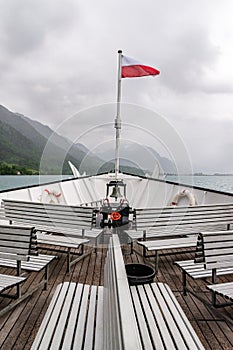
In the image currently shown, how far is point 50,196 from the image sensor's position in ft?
20.6

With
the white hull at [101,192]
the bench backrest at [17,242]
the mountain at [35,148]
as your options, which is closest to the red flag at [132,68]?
the mountain at [35,148]

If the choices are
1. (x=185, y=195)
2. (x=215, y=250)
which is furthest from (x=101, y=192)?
(x=215, y=250)

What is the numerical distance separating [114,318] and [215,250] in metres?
1.41

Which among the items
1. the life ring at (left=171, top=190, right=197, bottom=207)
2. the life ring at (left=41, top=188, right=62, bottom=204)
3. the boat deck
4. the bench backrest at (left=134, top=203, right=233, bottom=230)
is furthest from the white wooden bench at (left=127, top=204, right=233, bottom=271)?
the life ring at (left=41, top=188, right=62, bottom=204)

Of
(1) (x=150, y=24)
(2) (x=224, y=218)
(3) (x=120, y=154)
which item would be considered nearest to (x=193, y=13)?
(1) (x=150, y=24)

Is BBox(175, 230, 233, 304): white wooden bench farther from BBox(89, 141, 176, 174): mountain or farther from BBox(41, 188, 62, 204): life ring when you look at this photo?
BBox(41, 188, 62, 204): life ring

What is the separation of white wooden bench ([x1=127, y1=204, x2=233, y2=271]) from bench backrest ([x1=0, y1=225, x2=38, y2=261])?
150cm

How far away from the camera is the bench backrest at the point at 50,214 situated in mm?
3646

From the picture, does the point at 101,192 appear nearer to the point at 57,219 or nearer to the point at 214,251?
the point at 57,219

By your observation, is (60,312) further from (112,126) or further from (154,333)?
(112,126)

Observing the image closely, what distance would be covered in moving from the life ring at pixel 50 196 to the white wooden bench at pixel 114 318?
13.8 feet

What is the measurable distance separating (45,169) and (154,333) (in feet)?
10.6

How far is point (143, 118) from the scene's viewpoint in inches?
146

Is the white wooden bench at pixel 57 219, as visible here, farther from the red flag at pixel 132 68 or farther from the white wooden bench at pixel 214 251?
the red flag at pixel 132 68
